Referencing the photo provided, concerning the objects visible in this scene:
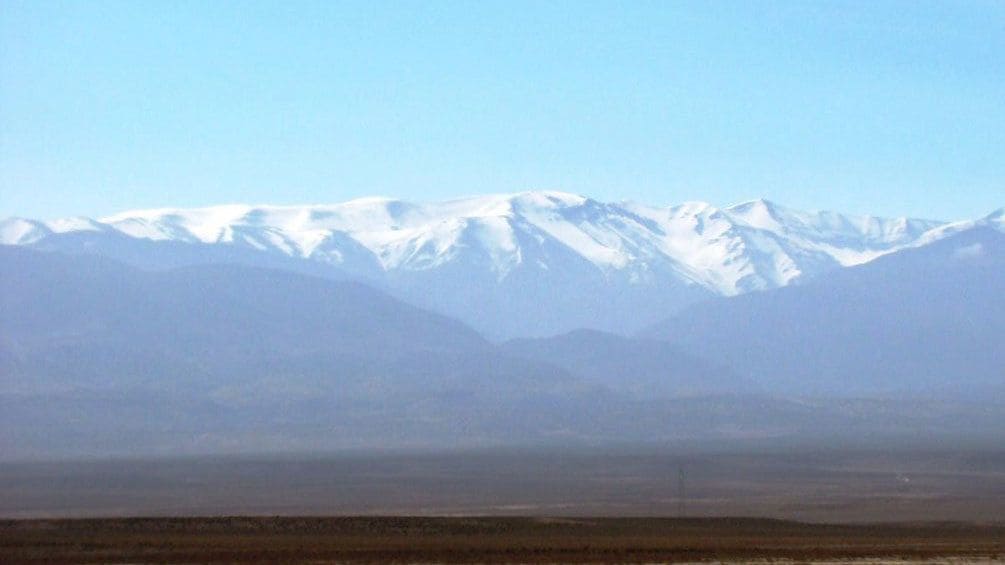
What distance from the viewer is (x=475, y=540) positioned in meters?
75.3

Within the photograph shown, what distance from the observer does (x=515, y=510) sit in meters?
100

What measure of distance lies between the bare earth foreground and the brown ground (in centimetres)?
11

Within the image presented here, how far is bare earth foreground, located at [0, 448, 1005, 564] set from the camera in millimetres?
68562

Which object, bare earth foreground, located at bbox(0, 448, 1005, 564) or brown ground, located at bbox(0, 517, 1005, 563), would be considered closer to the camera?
brown ground, located at bbox(0, 517, 1005, 563)

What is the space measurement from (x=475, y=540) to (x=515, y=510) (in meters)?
Answer: 24.9

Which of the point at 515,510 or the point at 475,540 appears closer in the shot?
the point at 475,540

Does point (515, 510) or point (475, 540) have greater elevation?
point (515, 510)

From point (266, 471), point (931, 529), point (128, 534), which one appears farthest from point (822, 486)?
point (128, 534)

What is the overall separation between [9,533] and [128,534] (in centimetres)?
488

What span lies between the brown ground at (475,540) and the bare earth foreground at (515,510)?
114 millimetres

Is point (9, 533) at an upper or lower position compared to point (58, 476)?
lower

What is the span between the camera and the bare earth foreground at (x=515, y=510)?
68562 mm

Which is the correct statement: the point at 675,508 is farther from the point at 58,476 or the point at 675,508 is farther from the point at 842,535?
the point at 58,476

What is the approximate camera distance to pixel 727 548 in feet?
234
